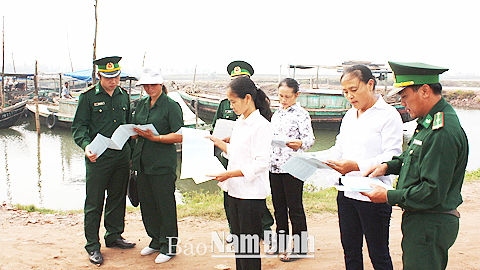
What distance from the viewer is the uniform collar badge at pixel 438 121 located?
1.54m

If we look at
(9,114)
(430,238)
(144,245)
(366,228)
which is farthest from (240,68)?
(9,114)

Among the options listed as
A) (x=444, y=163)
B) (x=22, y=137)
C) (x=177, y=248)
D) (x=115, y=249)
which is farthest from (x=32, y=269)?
(x=22, y=137)

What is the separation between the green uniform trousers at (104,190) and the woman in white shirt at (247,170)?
1.32m

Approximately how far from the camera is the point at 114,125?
10.4ft

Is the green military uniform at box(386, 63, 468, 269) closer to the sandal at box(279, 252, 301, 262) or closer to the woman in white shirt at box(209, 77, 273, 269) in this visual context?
the woman in white shirt at box(209, 77, 273, 269)

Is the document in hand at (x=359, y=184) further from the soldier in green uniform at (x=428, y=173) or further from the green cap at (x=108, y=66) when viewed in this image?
the green cap at (x=108, y=66)

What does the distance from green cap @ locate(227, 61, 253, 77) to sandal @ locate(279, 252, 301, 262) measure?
179 cm

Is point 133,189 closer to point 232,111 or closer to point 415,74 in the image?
point 232,111

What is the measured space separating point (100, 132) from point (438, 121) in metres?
2.63

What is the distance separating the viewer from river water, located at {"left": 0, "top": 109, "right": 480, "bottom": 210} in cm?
751

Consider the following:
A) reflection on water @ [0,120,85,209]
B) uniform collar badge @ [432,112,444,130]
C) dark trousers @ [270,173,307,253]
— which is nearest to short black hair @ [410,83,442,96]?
uniform collar badge @ [432,112,444,130]

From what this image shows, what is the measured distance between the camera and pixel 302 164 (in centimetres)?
215

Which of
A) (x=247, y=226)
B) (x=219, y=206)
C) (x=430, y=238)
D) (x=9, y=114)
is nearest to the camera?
(x=430, y=238)

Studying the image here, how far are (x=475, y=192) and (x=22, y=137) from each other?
17.1 meters
